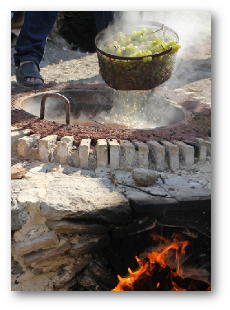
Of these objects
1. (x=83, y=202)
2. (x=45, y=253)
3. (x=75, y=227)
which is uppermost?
(x=83, y=202)

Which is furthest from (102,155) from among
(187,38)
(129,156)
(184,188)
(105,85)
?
(187,38)

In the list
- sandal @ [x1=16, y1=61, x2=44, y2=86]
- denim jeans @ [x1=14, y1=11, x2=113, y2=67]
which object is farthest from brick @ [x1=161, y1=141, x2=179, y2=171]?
denim jeans @ [x1=14, y1=11, x2=113, y2=67]

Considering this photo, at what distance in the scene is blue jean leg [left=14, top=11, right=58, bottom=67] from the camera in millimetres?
3982

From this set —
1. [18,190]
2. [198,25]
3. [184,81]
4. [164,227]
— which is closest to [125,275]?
[164,227]

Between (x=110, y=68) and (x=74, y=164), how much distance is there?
0.95 metres

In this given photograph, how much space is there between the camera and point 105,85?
4.09 metres

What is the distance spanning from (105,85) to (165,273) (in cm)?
274

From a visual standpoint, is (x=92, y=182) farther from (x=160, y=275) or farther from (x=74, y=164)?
(x=160, y=275)

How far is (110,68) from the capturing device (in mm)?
2732

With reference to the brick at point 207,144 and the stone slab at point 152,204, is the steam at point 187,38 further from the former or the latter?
the stone slab at point 152,204

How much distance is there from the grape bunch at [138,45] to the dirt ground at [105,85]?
27.3 inches

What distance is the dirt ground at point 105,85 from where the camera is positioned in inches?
107

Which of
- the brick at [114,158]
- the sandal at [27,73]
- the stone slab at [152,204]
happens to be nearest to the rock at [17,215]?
the stone slab at [152,204]

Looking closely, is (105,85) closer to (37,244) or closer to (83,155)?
(83,155)
